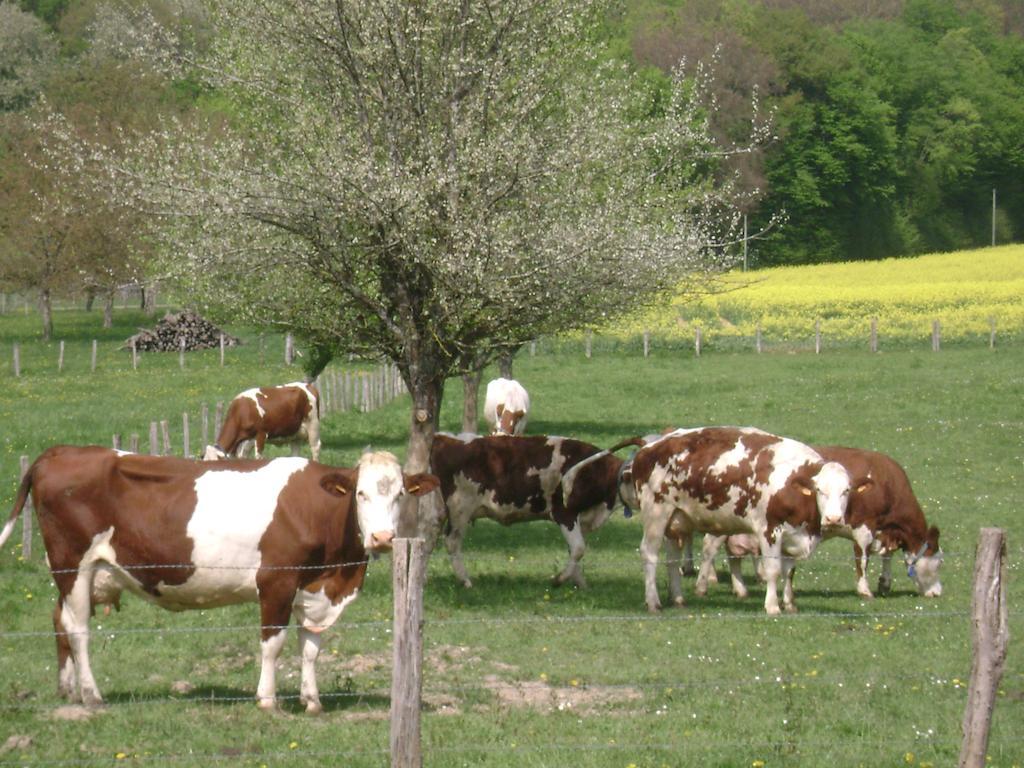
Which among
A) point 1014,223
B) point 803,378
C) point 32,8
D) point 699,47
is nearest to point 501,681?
point 803,378

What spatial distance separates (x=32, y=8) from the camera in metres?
138

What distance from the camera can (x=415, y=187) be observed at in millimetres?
15883

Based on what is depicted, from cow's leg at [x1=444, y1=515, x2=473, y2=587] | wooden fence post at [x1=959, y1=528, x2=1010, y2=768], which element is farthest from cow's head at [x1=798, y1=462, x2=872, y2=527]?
wooden fence post at [x1=959, y1=528, x2=1010, y2=768]

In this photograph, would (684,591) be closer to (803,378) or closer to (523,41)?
(523,41)

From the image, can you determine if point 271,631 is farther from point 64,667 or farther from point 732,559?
point 732,559

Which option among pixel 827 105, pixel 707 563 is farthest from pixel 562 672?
pixel 827 105

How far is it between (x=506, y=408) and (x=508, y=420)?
1.17 feet

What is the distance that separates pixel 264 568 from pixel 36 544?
8.49 meters

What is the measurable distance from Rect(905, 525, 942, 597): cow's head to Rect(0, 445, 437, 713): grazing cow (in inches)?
337

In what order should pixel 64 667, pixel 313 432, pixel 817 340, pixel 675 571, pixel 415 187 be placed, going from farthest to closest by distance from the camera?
pixel 817 340
pixel 313 432
pixel 675 571
pixel 415 187
pixel 64 667

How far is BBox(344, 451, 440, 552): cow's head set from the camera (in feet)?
37.3

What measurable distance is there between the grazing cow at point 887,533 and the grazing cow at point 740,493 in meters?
0.88

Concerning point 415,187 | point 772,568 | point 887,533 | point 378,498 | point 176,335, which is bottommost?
point 772,568

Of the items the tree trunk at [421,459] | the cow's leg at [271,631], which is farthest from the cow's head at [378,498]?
the tree trunk at [421,459]
